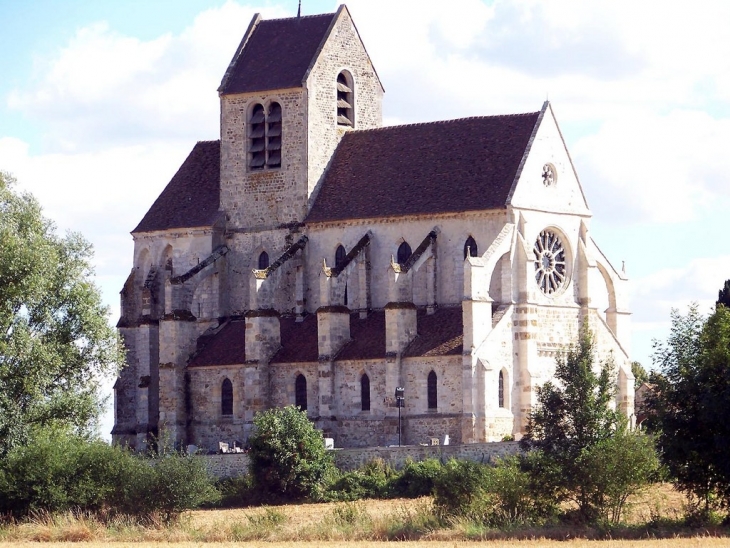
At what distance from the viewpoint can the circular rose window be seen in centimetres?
8238

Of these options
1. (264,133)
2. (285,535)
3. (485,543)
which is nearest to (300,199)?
(264,133)

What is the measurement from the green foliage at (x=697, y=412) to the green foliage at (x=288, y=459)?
1772cm

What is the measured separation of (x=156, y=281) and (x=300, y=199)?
774 centimetres

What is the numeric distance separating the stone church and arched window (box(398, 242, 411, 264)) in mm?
80

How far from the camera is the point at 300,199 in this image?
3455 inches

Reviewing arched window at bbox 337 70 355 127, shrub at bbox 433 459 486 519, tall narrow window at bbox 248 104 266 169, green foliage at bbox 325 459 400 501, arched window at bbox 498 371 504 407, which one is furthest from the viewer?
arched window at bbox 337 70 355 127

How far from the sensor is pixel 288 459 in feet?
245

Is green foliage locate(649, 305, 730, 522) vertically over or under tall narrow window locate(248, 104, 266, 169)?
under

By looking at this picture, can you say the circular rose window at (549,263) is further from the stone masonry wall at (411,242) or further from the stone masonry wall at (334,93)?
the stone masonry wall at (334,93)

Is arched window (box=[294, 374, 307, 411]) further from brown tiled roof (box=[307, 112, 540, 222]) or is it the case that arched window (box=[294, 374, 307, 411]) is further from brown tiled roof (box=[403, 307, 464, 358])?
brown tiled roof (box=[307, 112, 540, 222])

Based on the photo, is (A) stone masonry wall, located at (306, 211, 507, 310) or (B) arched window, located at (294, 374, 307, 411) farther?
(B) arched window, located at (294, 374, 307, 411)

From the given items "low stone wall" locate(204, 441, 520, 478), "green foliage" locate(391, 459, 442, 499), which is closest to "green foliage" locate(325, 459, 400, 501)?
"green foliage" locate(391, 459, 442, 499)

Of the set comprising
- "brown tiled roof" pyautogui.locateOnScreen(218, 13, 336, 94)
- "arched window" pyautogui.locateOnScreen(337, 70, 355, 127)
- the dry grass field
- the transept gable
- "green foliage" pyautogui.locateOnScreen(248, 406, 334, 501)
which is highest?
"brown tiled roof" pyautogui.locateOnScreen(218, 13, 336, 94)

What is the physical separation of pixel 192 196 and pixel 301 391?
1219cm
